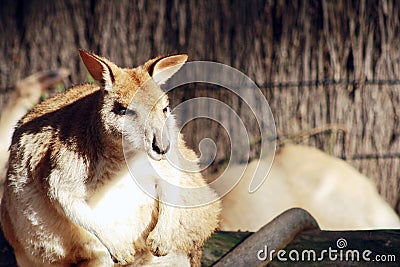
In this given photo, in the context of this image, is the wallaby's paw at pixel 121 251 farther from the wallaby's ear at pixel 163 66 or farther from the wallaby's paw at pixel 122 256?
the wallaby's ear at pixel 163 66

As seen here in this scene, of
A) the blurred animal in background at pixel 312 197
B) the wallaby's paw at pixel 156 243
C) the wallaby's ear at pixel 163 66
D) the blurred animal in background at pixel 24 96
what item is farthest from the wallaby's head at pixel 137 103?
the blurred animal in background at pixel 24 96

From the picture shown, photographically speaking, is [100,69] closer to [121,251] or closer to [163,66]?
[163,66]

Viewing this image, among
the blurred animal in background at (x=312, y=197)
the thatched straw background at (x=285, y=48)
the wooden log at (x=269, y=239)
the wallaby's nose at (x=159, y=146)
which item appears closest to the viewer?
the wallaby's nose at (x=159, y=146)

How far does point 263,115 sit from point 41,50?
146 centimetres

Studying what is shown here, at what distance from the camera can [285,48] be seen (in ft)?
14.2

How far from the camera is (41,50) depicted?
442 centimetres

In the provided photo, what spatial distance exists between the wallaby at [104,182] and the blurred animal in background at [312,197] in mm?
1727

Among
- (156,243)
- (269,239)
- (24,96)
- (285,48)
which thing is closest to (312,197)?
(285,48)

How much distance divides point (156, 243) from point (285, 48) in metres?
2.51

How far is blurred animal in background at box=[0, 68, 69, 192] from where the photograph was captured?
4154 mm

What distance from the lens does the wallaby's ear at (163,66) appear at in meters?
2.05

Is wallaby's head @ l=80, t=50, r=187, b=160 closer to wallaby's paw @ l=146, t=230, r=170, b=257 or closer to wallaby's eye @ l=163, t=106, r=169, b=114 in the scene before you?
wallaby's eye @ l=163, t=106, r=169, b=114

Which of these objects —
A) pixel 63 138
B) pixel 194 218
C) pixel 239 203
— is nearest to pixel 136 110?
pixel 63 138

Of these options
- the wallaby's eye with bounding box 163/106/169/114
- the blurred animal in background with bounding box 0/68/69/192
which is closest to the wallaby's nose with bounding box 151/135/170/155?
the wallaby's eye with bounding box 163/106/169/114
